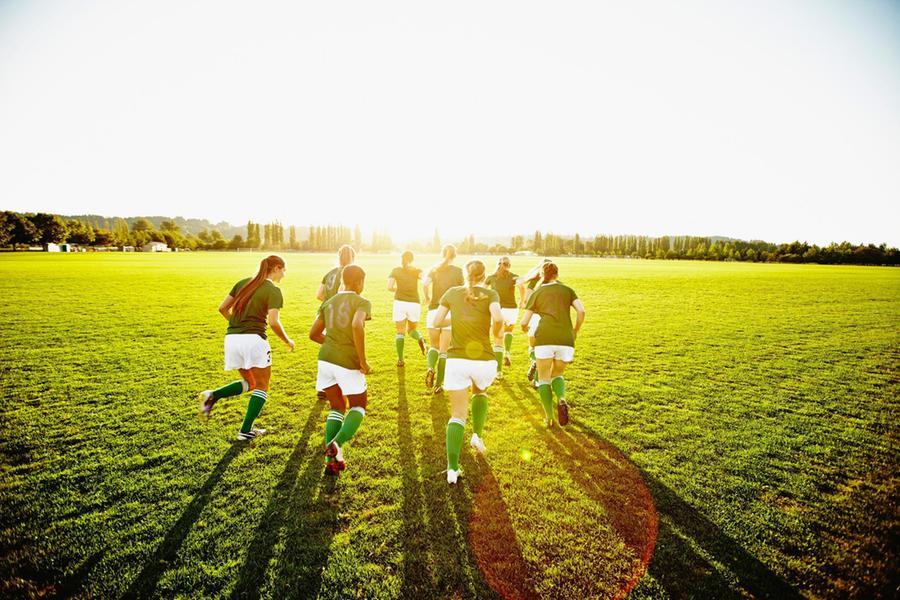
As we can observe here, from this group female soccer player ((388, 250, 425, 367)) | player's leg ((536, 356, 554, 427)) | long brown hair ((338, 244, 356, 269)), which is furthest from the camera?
female soccer player ((388, 250, 425, 367))

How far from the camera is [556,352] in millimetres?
6180

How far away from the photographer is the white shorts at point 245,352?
552 centimetres

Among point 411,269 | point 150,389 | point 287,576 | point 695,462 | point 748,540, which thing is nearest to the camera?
point 287,576

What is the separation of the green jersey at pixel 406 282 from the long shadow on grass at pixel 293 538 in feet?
15.3

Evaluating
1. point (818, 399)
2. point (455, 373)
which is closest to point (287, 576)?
point (455, 373)

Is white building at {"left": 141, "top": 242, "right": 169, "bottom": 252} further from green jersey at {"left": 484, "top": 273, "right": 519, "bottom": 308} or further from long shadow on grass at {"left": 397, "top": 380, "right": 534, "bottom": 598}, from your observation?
long shadow on grass at {"left": 397, "top": 380, "right": 534, "bottom": 598}

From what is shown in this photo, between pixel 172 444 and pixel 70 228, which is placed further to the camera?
pixel 70 228

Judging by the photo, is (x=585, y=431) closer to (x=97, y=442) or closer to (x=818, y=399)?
(x=818, y=399)

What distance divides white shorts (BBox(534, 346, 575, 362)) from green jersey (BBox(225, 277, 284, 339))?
160 inches

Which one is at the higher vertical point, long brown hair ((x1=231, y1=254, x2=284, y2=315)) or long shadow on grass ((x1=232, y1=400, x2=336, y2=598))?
long brown hair ((x1=231, y1=254, x2=284, y2=315))

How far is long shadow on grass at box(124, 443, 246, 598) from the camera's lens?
11.0ft

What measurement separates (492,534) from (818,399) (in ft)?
27.5

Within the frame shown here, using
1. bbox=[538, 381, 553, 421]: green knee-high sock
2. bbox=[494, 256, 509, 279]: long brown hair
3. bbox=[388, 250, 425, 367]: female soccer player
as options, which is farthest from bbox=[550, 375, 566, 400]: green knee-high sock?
bbox=[388, 250, 425, 367]: female soccer player

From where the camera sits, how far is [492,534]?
3.99 metres
